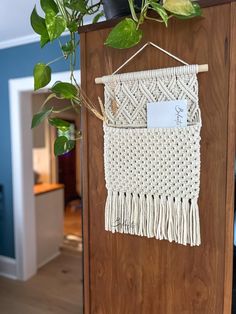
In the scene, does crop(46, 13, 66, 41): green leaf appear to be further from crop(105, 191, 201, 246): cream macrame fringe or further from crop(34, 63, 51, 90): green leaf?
crop(105, 191, 201, 246): cream macrame fringe

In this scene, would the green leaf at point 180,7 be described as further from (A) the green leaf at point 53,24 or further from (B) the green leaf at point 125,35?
(A) the green leaf at point 53,24

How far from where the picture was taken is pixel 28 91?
8.37 ft

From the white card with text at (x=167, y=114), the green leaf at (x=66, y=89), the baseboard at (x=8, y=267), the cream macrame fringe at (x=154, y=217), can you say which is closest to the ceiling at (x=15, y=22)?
the green leaf at (x=66, y=89)

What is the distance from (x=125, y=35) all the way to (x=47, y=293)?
2541 millimetres

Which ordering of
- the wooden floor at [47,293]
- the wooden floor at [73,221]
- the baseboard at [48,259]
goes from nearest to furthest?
the wooden floor at [47,293] < the baseboard at [48,259] < the wooden floor at [73,221]

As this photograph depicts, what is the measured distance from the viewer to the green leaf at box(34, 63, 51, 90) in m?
1.01

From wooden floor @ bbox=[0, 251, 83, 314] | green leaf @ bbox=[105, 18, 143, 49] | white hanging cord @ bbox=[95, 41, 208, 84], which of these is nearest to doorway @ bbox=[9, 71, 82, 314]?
wooden floor @ bbox=[0, 251, 83, 314]

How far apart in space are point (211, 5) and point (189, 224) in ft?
2.12

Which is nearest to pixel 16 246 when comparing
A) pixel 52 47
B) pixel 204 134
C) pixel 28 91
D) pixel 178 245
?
pixel 28 91

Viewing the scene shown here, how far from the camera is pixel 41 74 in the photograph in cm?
101

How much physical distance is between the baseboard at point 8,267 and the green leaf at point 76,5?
8.51ft

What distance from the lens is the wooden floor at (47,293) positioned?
233cm

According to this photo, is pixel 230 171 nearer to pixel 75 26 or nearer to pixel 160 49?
pixel 160 49

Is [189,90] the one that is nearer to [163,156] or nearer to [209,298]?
[163,156]
